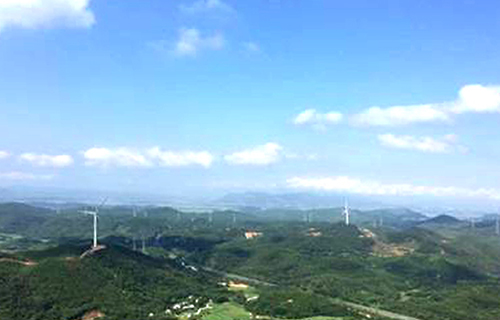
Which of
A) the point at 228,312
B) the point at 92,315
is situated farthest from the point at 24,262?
the point at 228,312

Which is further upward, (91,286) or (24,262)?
(24,262)

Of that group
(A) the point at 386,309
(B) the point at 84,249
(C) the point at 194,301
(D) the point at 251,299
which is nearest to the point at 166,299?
(C) the point at 194,301

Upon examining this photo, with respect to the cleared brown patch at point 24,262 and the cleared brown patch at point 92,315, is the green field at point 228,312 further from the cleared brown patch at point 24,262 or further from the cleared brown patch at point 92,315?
the cleared brown patch at point 24,262

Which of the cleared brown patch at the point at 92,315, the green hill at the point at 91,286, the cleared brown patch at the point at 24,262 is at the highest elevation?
the cleared brown patch at the point at 24,262

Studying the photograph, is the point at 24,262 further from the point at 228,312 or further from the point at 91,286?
the point at 228,312

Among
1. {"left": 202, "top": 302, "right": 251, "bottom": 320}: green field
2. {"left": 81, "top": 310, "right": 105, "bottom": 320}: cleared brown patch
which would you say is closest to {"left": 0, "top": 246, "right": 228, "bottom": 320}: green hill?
{"left": 81, "top": 310, "right": 105, "bottom": 320}: cleared brown patch

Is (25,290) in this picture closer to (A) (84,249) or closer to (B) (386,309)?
(A) (84,249)

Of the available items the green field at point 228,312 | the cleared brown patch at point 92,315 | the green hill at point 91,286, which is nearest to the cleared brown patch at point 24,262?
the green hill at point 91,286

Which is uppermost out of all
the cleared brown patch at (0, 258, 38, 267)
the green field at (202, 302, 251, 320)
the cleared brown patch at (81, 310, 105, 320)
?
the cleared brown patch at (0, 258, 38, 267)

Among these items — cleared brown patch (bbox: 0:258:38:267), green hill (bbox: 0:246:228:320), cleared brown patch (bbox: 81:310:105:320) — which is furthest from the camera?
cleared brown patch (bbox: 0:258:38:267)

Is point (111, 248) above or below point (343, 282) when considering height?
above

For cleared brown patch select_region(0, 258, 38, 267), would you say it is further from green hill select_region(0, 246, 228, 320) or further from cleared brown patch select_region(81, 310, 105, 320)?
cleared brown patch select_region(81, 310, 105, 320)
